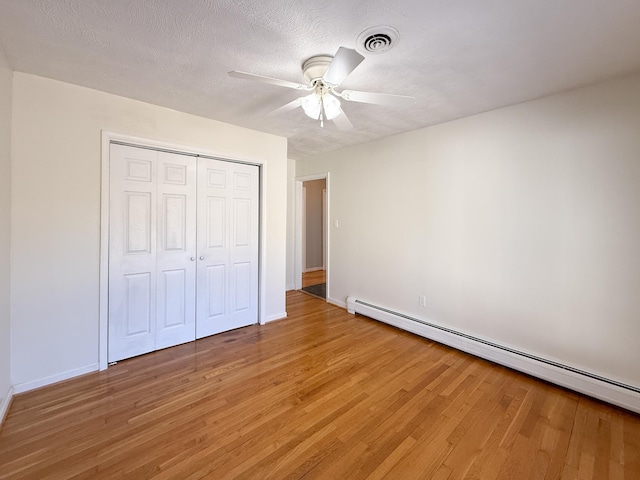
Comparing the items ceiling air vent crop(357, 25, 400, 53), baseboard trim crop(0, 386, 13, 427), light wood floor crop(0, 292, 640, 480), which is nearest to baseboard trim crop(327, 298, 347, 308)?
light wood floor crop(0, 292, 640, 480)

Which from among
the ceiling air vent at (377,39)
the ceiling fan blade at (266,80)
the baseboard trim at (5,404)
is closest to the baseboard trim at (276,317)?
the baseboard trim at (5,404)

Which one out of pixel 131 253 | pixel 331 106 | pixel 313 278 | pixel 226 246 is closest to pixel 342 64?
pixel 331 106

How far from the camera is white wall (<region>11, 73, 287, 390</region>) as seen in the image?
204cm

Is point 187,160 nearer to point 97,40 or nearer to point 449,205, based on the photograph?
point 97,40

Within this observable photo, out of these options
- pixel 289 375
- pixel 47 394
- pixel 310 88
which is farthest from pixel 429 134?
pixel 47 394

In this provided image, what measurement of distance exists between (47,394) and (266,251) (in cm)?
223

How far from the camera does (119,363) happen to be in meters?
2.50

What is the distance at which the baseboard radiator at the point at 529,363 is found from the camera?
1.96 meters

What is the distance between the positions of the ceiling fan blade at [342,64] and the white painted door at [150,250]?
6.36 feet

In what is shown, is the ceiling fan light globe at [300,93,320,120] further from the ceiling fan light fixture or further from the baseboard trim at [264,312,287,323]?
the baseboard trim at [264,312,287,323]

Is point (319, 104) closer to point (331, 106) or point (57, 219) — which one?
point (331, 106)

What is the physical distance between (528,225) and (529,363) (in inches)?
47.4

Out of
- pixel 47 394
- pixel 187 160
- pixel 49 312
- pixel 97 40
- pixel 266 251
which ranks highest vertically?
pixel 97 40

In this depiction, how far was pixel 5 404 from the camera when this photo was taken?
186 centimetres
